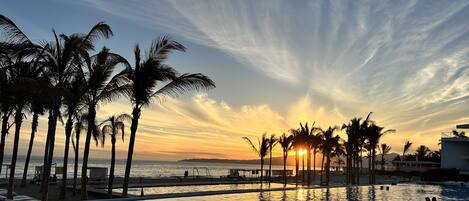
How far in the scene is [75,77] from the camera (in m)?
16.0

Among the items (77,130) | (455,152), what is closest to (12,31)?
(77,130)

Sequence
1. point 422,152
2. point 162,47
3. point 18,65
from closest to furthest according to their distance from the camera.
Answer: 1. point 18,65
2. point 162,47
3. point 422,152

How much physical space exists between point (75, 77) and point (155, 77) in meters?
2.85

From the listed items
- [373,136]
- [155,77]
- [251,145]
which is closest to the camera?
[155,77]

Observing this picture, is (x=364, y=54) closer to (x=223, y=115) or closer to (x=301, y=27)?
(x=301, y=27)

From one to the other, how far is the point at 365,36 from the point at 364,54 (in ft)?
5.34

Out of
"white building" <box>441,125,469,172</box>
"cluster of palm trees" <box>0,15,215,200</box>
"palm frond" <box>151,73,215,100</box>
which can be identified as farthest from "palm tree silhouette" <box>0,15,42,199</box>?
"white building" <box>441,125,469,172</box>

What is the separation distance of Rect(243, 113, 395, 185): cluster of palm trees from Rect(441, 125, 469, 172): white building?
1945 centimetres

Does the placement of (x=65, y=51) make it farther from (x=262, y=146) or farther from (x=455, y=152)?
(x=455, y=152)

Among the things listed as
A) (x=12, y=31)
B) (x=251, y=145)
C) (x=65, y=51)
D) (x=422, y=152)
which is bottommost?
(x=251, y=145)

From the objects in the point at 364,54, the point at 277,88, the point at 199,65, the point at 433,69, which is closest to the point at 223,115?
the point at 277,88

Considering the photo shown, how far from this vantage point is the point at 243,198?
20.5 meters

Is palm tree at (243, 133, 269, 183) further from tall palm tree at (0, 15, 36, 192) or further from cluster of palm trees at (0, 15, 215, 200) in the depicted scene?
tall palm tree at (0, 15, 36, 192)

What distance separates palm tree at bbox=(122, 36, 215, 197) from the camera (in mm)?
15789
